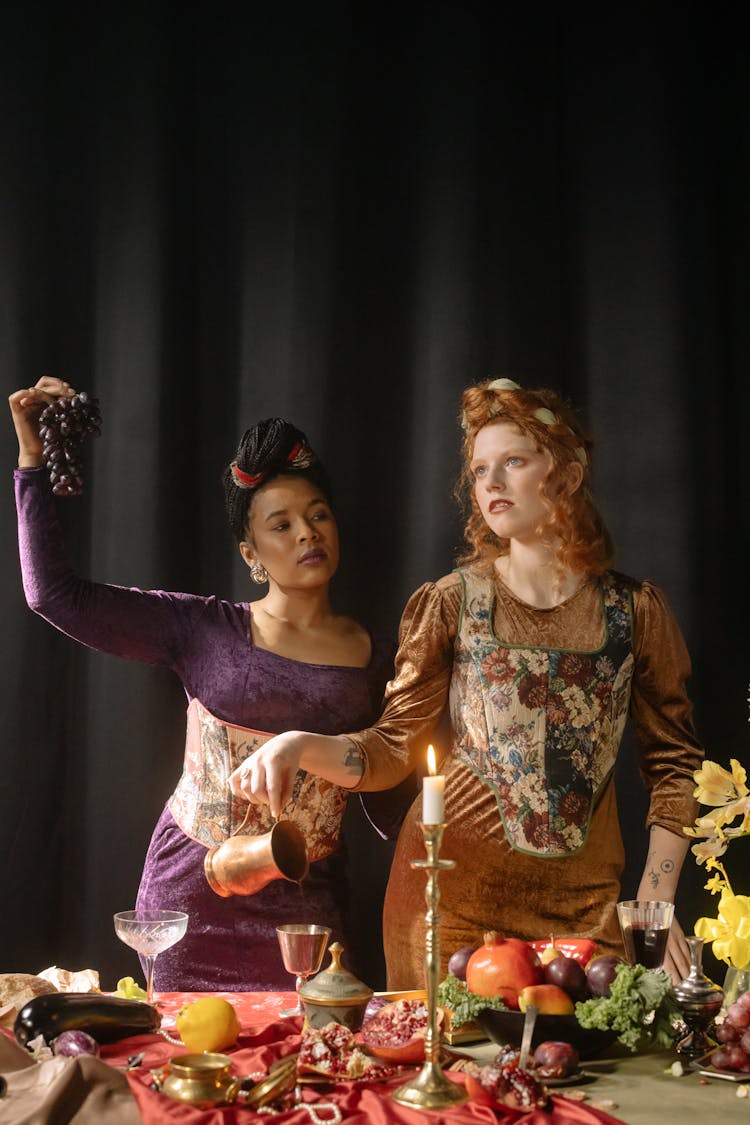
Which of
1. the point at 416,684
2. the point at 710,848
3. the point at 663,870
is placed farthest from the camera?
the point at 416,684

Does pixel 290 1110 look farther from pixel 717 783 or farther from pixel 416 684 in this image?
pixel 416 684

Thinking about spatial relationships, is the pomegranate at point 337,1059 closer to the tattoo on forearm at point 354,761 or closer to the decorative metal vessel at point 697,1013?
the decorative metal vessel at point 697,1013

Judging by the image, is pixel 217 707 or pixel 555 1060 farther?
pixel 217 707

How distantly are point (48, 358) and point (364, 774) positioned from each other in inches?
46.4

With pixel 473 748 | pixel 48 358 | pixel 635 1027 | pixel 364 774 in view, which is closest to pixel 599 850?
pixel 473 748

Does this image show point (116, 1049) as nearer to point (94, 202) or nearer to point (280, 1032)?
point (280, 1032)

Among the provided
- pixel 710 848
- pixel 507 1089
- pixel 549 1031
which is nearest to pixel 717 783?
pixel 710 848

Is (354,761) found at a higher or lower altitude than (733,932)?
higher

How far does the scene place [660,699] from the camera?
2.25m

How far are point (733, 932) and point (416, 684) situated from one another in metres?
0.83

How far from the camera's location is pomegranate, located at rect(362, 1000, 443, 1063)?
145cm

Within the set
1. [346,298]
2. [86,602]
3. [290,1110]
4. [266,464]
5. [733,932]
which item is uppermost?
[346,298]

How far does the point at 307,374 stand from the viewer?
269 cm

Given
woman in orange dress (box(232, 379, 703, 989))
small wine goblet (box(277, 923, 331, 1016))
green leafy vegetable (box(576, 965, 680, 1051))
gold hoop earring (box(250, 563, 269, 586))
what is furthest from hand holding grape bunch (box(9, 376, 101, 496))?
green leafy vegetable (box(576, 965, 680, 1051))
